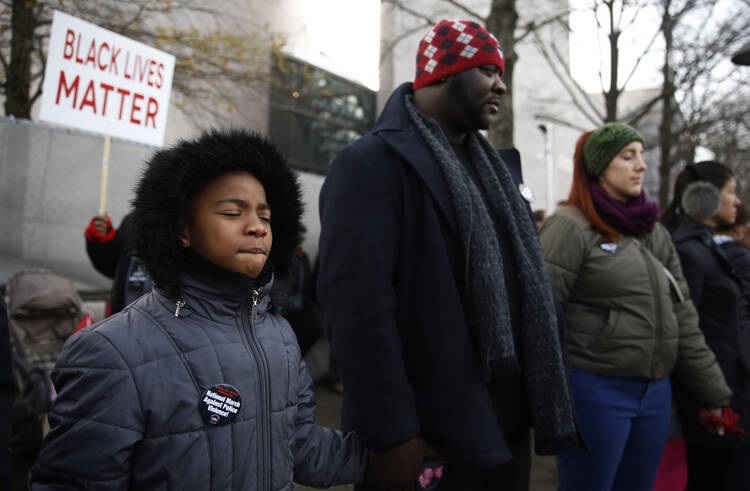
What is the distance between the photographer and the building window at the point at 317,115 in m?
14.0

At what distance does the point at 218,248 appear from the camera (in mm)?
1367

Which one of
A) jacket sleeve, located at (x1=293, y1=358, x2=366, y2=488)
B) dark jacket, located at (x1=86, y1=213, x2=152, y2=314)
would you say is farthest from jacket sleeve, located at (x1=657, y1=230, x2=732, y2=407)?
dark jacket, located at (x1=86, y1=213, x2=152, y2=314)

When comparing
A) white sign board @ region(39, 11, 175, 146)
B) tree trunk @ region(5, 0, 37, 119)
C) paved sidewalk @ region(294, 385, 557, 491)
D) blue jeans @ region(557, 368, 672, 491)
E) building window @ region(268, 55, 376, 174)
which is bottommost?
paved sidewalk @ region(294, 385, 557, 491)

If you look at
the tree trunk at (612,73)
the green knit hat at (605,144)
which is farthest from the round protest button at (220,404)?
the tree trunk at (612,73)

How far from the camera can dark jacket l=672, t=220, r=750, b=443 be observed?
2.98 meters

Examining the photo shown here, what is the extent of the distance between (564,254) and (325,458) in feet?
4.64

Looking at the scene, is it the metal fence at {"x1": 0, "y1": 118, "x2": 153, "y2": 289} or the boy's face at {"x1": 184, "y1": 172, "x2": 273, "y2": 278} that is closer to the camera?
the boy's face at {"x1": 184, "y1": 172, "x2": 273, "y2": 278}

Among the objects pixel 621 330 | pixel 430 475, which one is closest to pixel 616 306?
pixel 621 330

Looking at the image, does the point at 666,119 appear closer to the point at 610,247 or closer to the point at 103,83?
the point at 610,247

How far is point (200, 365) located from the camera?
129 cm

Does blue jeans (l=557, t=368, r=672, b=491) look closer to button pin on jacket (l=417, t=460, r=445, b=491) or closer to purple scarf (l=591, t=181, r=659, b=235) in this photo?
purple scarf (l=591, t=181, r=659, b=235)

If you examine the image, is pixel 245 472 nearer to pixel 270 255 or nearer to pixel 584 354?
pixel 270 255

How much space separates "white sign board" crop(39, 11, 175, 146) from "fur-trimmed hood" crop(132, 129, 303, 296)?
2854 mm

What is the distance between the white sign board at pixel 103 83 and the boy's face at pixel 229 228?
2.94 metres
